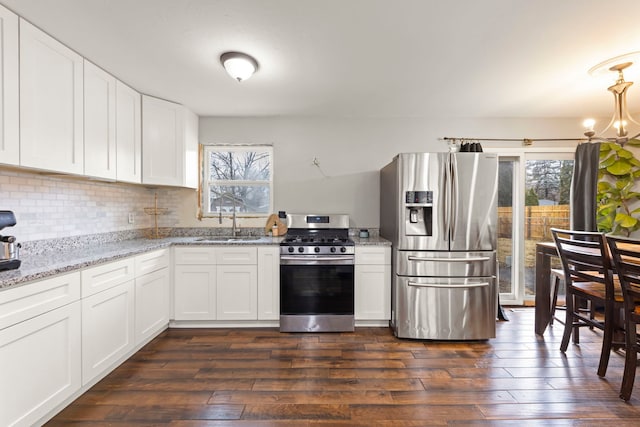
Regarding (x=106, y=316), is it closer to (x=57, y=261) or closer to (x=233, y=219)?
(x=57, y=261)

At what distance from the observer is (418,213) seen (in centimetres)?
274

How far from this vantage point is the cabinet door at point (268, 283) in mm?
2883

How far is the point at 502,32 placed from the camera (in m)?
1.82

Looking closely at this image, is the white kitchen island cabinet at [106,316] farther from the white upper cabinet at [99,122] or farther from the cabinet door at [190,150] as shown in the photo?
the cabinet door at [190,150]

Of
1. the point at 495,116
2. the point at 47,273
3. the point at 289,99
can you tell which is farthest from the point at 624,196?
the point at 47,273

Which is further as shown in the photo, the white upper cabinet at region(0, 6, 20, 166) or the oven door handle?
the oven door handle

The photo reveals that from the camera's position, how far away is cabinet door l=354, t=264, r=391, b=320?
2.92 metres

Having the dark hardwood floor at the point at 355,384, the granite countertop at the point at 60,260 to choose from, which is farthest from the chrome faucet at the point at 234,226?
the dark hardwood floor at the point at 355,384

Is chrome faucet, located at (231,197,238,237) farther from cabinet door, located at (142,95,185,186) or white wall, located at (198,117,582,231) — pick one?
cabinet door, located at (142,95,185,186)

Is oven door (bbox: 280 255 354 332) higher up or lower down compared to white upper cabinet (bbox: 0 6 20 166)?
lower down

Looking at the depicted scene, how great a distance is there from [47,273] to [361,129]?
3.09 metres

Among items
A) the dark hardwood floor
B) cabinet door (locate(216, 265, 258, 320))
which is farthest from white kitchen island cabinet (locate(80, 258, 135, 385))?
cabinet door (locate(216, 265, 258, 320))

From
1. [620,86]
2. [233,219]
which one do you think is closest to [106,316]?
[233,219]

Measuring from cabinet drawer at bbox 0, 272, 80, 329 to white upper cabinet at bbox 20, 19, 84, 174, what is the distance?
2.48ft
